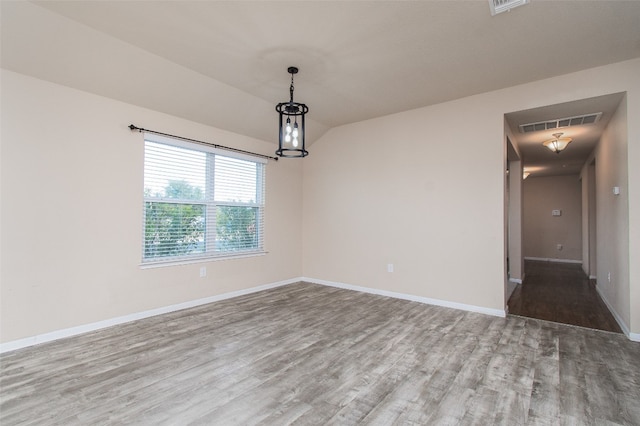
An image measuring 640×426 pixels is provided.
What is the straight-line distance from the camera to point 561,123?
4195 millimetres

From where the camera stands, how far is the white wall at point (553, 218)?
8750mm

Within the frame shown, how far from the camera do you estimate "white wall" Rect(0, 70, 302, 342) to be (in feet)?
9.23

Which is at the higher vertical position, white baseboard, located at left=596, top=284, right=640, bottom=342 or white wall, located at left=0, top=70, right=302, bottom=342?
white wall, located at left=0, top=70, right=302, bottom=342

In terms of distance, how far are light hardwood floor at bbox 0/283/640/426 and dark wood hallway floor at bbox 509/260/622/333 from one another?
0.37m

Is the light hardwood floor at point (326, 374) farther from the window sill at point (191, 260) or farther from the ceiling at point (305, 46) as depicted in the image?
the ceiling at point (305, 46)

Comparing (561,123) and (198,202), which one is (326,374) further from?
(561,123)

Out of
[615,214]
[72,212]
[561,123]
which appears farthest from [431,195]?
[72,212]

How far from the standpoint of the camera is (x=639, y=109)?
3100 millimetres

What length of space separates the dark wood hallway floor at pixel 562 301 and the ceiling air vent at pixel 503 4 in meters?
3.47

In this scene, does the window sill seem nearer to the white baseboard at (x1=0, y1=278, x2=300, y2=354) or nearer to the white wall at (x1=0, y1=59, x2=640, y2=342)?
the white wall at (x1=0, y1=59, x2=640, y2=342)

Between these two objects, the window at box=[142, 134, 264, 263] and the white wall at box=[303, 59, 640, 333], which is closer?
the white wall at box=[303, 59, 640, 333]

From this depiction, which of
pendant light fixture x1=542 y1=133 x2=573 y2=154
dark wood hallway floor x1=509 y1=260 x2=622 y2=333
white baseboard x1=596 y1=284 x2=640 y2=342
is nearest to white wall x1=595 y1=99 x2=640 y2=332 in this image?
white baseboard x1=596 y1=284 x2=640 y2=342

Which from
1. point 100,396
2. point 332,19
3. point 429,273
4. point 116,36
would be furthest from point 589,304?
point 116,36

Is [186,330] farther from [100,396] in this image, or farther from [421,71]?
[421,71]
